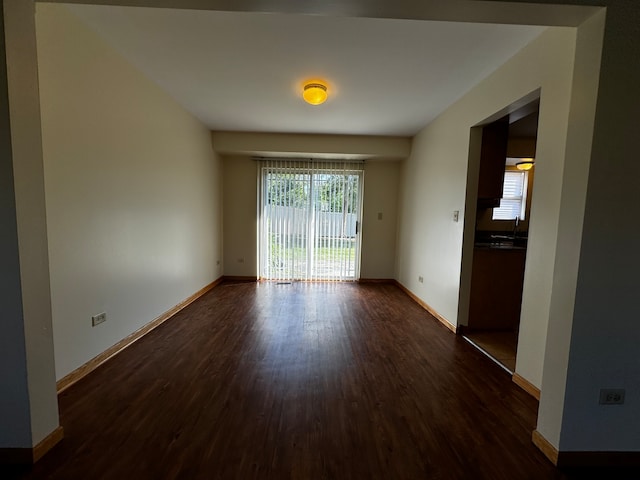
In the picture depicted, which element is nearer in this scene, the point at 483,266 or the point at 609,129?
the point at 609,129

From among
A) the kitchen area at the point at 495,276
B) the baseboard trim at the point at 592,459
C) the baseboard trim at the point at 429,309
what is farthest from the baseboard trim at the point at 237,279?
the baseboard trim at the point at 592,459

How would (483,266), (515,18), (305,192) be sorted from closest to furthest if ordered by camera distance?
(515,18), (483,266), (305,192)

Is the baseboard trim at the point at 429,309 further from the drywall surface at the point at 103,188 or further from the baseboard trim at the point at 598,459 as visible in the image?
the drywall surface at the point at 103,188

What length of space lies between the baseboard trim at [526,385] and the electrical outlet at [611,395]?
595 mm

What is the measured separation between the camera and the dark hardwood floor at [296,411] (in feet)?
4.63

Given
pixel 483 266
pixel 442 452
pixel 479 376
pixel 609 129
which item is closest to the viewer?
pixel 609 129

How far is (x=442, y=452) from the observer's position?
4.99 ft

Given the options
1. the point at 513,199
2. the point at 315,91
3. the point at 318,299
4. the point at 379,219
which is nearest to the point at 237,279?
the point at 318,299

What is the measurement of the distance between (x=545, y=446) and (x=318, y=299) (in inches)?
120

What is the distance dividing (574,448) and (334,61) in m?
3.05

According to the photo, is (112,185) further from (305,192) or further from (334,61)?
(305,192)

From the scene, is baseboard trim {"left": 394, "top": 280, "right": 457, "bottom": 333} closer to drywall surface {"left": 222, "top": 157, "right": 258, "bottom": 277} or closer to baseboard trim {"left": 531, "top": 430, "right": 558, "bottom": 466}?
baseboard trim {"left": 531, "top": 430, "right": 558, "bottom": 466}

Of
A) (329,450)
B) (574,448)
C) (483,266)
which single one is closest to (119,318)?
(329,450)

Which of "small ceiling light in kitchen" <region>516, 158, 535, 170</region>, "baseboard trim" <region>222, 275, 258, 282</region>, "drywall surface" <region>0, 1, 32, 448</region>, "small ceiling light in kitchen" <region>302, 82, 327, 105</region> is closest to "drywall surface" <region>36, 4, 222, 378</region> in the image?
"drywall surface" <region>0, 1, 32, 448</region>
